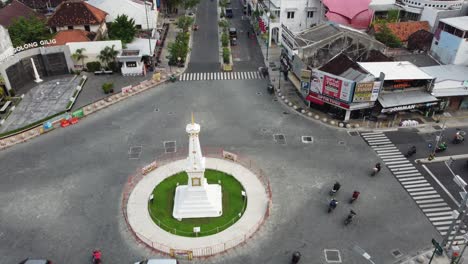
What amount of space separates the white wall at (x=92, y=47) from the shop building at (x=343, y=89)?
40.5 m

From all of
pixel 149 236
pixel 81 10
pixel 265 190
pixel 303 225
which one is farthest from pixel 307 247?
pixel 81 10

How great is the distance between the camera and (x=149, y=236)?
39406 millimetres

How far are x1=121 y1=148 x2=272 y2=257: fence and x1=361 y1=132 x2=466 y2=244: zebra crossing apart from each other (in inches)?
680

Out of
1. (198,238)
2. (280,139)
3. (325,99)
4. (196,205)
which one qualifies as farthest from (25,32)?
(198,238)

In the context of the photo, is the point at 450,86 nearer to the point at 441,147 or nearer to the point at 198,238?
the point at 441,147

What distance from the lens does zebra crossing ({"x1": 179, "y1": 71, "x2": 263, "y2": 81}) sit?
74.7 metres

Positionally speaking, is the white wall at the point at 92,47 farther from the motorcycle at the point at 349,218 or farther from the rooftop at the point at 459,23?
the rooftop at the point at 459,23

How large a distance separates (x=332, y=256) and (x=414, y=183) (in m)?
17.0

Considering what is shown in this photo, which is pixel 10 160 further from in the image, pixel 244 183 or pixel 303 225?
pixel 303 225

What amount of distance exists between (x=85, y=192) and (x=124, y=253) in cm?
1152

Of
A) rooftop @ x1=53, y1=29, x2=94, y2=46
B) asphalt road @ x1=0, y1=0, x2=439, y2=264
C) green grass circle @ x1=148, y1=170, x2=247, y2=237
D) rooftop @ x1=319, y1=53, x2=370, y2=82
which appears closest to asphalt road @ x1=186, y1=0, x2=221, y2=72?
asphalt road @ x1=0, y1=0, x2=439, y2=264

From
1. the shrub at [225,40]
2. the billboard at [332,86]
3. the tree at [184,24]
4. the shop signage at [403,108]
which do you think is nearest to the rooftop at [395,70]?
the shop signage at [403,108]

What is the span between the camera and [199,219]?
4194cm

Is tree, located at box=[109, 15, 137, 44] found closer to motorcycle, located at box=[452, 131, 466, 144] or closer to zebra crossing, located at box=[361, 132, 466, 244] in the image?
zebra crossing, located at box=[361, 132, 466, 244]
